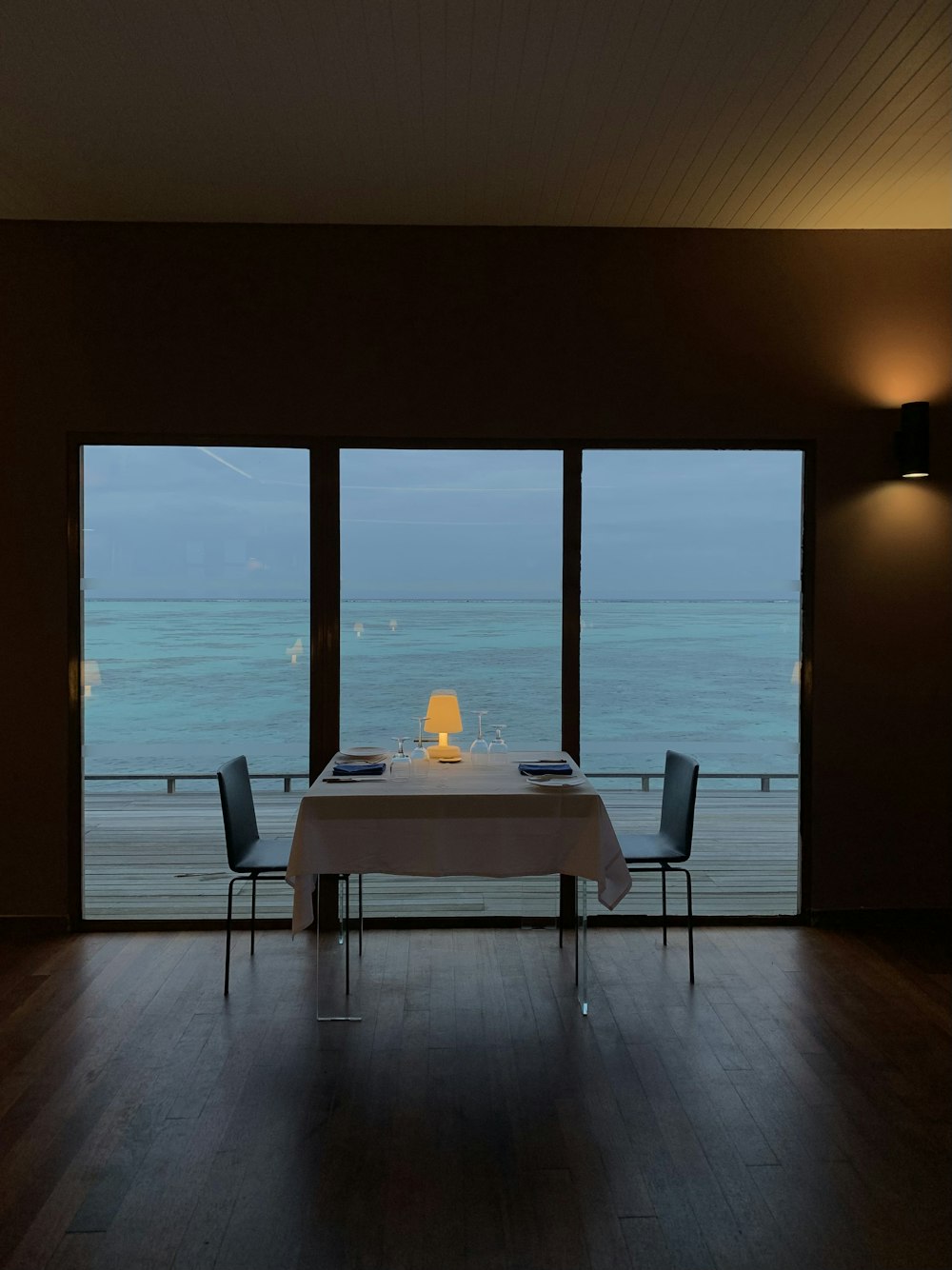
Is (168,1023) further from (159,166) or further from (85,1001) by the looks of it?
(159,166)

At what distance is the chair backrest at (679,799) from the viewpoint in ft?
13.2

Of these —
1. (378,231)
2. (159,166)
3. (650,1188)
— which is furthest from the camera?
(378,231)

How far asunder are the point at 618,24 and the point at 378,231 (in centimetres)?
182

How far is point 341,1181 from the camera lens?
8.43ft

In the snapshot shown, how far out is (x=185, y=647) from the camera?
4738 millimetres

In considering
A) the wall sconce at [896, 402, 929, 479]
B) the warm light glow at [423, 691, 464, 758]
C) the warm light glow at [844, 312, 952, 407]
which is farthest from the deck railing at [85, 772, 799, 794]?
the warm light glow at [844, 312, 952, 407]

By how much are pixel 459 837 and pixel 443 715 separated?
854 millimetres

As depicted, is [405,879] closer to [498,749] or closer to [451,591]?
[498,749]

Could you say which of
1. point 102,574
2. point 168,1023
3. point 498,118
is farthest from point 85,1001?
point 498,118

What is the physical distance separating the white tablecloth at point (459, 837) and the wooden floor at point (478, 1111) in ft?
1.80

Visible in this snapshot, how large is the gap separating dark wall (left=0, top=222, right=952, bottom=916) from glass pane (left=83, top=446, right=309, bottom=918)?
15 centimetres

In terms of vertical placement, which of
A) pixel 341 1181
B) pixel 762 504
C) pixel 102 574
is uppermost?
pixel 762 504

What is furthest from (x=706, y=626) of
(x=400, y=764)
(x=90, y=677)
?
(x=90, y=677)

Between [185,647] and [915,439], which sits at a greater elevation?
[915,439]
